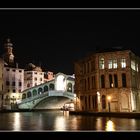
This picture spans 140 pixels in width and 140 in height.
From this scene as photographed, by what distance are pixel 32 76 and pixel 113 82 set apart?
5109 centimetres

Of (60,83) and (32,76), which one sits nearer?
(60,83)

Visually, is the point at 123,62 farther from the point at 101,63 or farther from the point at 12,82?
the point at 12,82

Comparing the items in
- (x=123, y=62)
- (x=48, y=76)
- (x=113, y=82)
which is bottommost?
(x=113, y=82)

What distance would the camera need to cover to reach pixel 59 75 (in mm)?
69875

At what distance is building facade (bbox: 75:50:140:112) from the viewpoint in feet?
125

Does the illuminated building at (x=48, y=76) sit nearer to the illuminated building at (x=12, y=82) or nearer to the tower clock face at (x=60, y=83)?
the illuminated building at (x=12, y=82)

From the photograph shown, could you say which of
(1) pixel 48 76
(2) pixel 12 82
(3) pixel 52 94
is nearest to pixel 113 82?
(3) pixel 52 94

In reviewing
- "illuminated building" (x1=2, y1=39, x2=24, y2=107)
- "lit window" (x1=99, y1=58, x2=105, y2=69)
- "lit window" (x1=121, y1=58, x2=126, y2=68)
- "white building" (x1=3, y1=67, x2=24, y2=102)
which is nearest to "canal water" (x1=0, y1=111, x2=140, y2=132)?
"lit window" (x1=121, y1=58, x2=126, y2=68)

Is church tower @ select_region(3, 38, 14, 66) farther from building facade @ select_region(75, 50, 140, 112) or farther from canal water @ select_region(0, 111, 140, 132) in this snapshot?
canal water @ select_region(0, 111, 140, 132)

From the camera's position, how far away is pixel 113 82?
128 feet

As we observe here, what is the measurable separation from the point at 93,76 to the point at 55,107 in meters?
40.0
